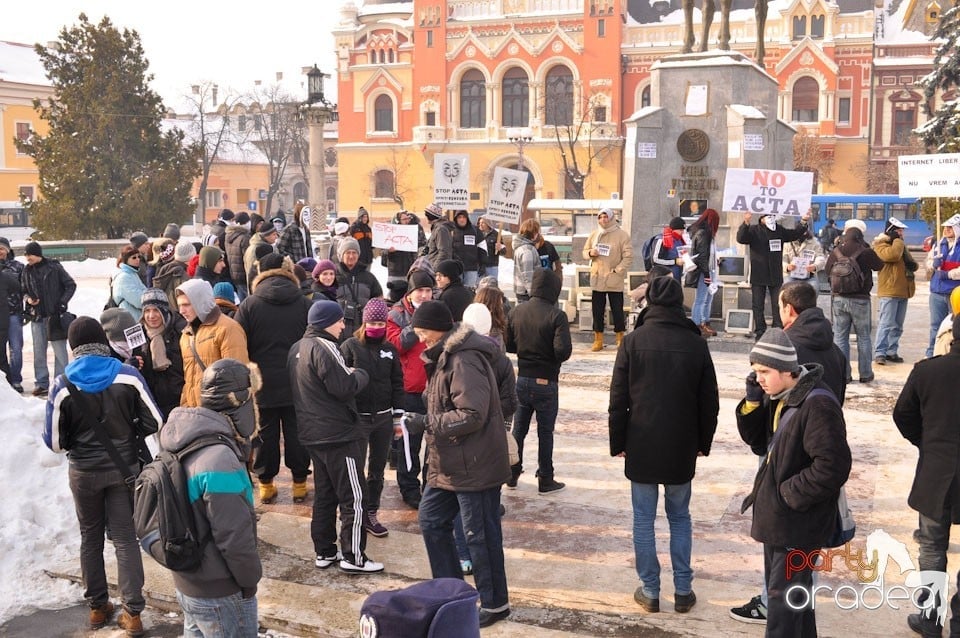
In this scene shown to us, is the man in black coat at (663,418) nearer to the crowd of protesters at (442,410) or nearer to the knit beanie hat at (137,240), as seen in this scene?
the crowd of protesters at (442,410)

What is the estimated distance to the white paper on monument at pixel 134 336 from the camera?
6.29m

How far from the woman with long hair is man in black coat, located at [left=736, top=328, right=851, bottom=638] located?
8.46 metres

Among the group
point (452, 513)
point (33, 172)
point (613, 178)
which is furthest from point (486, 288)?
point (33, 172)

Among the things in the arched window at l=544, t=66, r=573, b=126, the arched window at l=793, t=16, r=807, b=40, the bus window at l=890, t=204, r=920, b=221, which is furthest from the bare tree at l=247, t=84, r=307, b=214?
the bus window at l=890, t=204, r=920, b=221

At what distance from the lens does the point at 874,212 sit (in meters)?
40.0

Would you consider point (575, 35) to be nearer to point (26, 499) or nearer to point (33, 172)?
point (33, 172)

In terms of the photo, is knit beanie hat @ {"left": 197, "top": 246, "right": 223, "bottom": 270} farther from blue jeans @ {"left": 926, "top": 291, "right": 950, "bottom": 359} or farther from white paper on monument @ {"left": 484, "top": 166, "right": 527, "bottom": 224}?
blue jeans @ {"left": 926, "top": 291, "right": 950, "bottom": 359}

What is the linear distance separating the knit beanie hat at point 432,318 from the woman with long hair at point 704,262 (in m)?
7.92

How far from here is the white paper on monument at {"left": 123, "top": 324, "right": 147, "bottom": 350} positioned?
6.29 m

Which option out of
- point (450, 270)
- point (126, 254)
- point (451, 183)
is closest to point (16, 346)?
point (126, 254)

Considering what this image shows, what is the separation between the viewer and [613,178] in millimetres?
55125

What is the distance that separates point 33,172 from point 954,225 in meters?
59.4

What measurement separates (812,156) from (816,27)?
762cm

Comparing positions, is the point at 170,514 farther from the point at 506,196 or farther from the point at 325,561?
the point at 506,196
